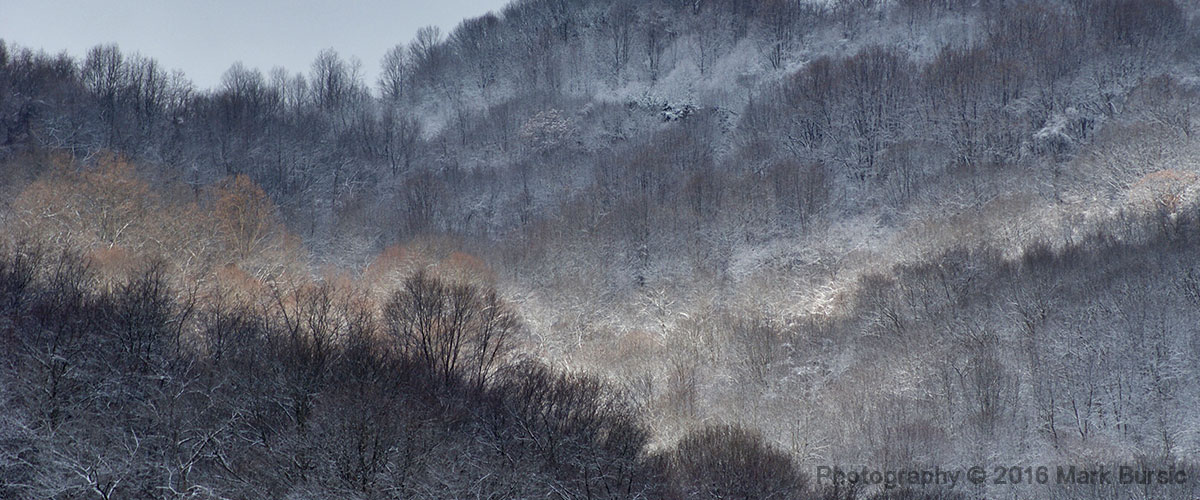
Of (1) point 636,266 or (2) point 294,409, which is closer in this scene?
(2) point 294,409

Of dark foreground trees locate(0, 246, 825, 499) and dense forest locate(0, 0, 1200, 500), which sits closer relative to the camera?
dark foreground trees locate(0, 246, 825, 499)

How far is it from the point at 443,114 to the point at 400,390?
66.3 m

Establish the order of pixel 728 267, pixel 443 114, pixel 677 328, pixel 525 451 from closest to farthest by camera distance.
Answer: pixel 525 451 → pixel 677 328 → pixel 728 267 → pixel 443 114

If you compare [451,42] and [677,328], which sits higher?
[451,42]

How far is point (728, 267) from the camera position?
65.3 meters

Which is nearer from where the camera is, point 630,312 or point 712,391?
point 712,391

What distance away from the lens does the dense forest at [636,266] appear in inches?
1353

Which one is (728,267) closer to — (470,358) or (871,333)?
(871,333)

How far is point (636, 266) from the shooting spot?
221 feet

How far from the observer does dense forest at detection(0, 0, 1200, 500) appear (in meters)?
34.4

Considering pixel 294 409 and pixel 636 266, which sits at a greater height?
pixel 636 266

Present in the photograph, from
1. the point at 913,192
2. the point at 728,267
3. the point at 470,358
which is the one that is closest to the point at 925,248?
the point at 913,192

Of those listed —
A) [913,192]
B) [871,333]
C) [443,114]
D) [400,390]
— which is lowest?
[400,390]

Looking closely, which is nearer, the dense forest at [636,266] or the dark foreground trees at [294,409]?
the dark foreground trees at [294,409]
